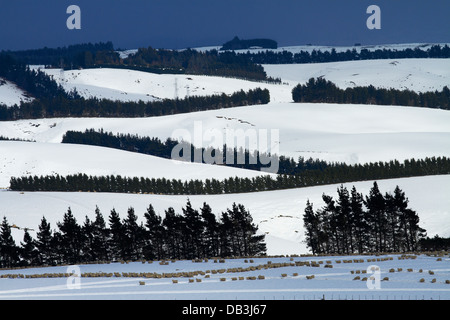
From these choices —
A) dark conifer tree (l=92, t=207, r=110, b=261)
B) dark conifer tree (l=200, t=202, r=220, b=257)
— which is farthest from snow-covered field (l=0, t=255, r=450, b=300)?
dark conifer tree (l=92, t=207, r=110, b=261)

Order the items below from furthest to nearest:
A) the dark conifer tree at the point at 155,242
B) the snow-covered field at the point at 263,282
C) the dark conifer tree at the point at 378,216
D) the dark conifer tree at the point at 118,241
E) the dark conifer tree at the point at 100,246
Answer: the dark conifer tree at the point at 100,246 → the dark conifer tree at the point at 118,241 → the dark conifer tree at the point at 155,242 → the dark conifer tree at the point at 378,216 → the snow-covered field at the point at 263,282

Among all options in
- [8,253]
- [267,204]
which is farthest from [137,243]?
[267,204]

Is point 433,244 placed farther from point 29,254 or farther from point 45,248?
point 29,254

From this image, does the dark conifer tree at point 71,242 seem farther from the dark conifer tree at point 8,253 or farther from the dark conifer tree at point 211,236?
the dark conifer tree at point 211,236

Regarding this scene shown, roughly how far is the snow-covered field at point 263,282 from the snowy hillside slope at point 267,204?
39.2 metres

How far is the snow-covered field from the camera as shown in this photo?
5431cm

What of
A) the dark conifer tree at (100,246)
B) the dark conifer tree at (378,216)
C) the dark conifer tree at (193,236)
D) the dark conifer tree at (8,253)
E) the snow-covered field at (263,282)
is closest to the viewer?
the snow-covered field at (263,282)

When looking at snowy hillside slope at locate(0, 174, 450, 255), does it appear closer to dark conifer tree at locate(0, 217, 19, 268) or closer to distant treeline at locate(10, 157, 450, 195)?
distant treeline at locate(10, 157, 450, 195)

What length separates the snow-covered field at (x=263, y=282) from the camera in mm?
54312

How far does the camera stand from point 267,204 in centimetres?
14025

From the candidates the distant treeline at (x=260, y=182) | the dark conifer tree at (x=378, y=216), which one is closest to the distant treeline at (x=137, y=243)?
the dark conifer tree at (x=378, y=216)

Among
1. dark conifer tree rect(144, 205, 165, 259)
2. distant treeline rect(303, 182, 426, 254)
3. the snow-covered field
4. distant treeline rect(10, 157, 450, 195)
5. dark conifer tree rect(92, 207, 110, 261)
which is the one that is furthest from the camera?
distant treeline rect(10, 157, 450, 195)

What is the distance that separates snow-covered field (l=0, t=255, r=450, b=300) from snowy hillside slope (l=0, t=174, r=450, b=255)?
39209 mm
